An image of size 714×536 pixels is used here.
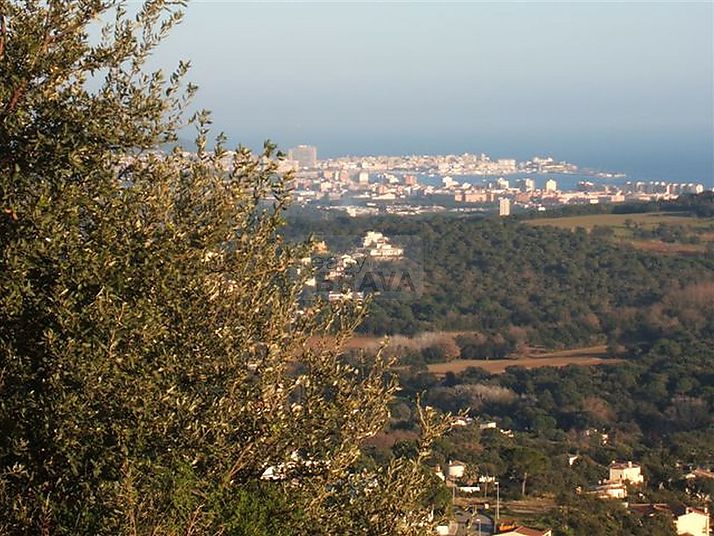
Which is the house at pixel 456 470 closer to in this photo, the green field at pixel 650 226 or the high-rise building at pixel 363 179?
the green field at pixel 650 226

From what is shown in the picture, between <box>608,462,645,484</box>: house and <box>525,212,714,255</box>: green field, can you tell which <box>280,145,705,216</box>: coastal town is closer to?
<box>525,212,714,255</box>: green field

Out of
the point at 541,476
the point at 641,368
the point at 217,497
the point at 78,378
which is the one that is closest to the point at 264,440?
the point at 217,497

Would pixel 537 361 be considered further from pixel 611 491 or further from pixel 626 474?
pixel 611 491

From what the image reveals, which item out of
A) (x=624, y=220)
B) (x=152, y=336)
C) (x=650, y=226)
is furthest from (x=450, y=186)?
(x=152, y=336)

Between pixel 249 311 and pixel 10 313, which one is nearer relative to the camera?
pixel 10 313

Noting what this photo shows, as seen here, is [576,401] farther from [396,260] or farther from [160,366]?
[160,366]
